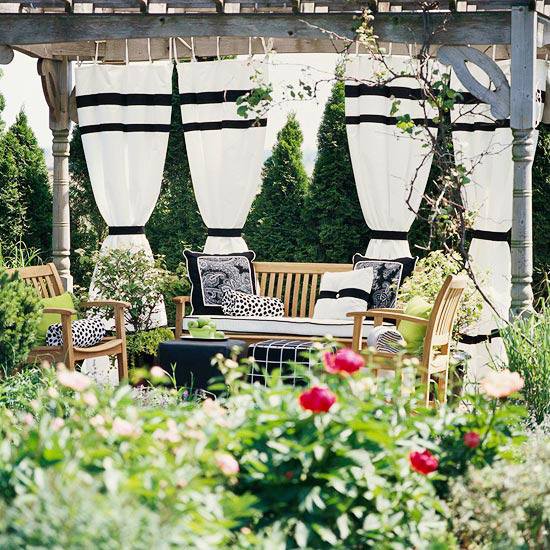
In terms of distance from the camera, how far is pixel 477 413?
3.15 metres

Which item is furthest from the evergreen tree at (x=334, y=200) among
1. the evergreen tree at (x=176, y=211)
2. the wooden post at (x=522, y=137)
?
the wooden post at (x=522, y=137)

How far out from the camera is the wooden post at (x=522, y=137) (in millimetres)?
5832

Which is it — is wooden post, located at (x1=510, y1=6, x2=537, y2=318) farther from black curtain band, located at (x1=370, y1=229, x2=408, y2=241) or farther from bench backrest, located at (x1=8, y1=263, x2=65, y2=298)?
bench backrest, located at (x1=8, y1=263, x2=65, y2=298)

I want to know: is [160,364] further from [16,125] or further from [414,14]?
[16,125]

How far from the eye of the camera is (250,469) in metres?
2.60

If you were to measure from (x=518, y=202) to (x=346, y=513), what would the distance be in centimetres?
360

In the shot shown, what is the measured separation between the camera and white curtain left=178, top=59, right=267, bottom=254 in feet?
25.7

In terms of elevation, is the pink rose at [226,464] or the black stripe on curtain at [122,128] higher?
the black stripe on curtain at [122,128]

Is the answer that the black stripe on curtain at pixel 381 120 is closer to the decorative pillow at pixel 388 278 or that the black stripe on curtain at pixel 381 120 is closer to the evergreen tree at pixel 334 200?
the evergreen tree at pixel 334 200

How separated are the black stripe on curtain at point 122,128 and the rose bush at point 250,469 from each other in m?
5.25

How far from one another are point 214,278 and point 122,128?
148cm

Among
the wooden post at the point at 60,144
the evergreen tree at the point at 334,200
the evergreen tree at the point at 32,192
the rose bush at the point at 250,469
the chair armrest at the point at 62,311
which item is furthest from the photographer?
the evergreen tree at the point at 32,192

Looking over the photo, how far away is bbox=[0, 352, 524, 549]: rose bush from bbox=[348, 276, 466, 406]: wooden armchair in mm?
2282

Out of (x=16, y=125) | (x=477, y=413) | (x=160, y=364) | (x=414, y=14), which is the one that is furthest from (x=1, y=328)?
(x=16, y=125)
